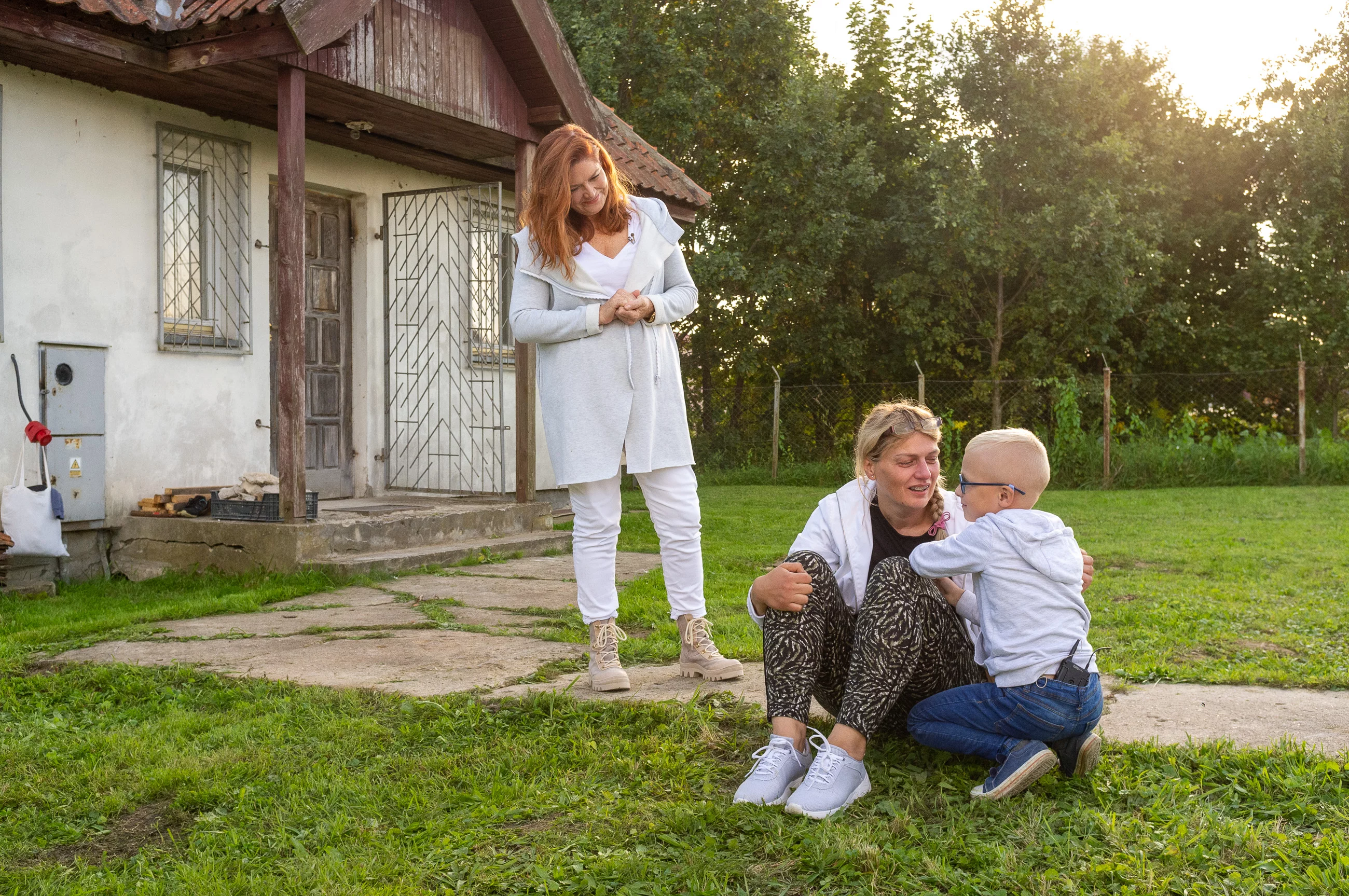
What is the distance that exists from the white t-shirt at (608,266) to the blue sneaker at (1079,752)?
193 cm

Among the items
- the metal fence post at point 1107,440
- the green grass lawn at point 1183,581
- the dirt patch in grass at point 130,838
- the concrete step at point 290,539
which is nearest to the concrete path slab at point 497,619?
the green grass lawn at point 1183,581

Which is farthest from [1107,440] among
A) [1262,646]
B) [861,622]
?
[861,622]

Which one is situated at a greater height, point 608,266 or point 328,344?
point 328,344

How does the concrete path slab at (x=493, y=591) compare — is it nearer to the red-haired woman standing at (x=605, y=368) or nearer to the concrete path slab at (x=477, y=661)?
the concrete path slab at (x=477, y=661)

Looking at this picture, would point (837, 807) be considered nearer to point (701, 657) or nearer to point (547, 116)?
point (701, 657)

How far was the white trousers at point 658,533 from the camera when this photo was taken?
3.79 metres

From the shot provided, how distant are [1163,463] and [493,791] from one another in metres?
13.2

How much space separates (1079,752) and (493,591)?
3801 mm

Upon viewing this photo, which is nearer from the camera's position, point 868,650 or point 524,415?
point 868,650

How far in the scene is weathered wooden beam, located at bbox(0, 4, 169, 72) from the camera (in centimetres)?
581

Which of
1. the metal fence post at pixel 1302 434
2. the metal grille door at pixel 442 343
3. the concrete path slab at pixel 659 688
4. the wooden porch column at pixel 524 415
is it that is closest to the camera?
the concrete path slab at pixel 659 688

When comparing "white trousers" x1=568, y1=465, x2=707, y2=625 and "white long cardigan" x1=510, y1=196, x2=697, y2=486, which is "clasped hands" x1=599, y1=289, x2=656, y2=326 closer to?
"white long cardigan" x1=510, y1=196, x2=697, y2=486

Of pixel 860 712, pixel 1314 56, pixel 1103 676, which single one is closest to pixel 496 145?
pixel 1103 676

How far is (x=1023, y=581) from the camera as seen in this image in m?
2.67
